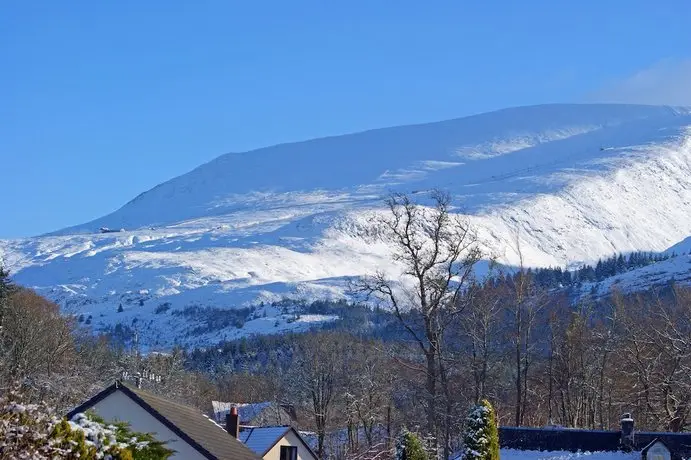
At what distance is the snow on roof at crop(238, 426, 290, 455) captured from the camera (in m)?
45.2

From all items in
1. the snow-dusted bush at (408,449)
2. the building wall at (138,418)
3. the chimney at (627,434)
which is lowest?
the chimney at (627,434)

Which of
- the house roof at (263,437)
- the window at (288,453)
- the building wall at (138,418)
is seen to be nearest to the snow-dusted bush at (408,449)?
the building wall at (138,418)

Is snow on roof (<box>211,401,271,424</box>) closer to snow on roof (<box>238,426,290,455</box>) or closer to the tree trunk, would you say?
snow on roof (<box>238,426,290,455</box>)

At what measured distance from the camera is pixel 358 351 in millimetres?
96750

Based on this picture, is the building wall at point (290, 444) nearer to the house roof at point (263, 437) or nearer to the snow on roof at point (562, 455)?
the house roof at point (263, 437)

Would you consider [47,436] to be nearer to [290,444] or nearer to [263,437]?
[263,437]

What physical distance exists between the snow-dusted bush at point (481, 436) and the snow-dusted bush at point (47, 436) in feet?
51.5

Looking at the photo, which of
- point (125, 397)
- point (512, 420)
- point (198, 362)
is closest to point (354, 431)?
point (512, 420)

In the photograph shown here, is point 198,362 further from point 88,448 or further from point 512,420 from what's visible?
point 88,448

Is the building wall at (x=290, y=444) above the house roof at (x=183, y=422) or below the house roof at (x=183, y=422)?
below

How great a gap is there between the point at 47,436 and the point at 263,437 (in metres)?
34.0

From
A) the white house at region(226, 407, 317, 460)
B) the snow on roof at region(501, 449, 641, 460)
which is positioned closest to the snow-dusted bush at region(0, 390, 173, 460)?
the snow on roof at region(501, 449, 641, 460)

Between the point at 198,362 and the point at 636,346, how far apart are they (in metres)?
142

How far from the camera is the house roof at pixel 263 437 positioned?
148 ft
